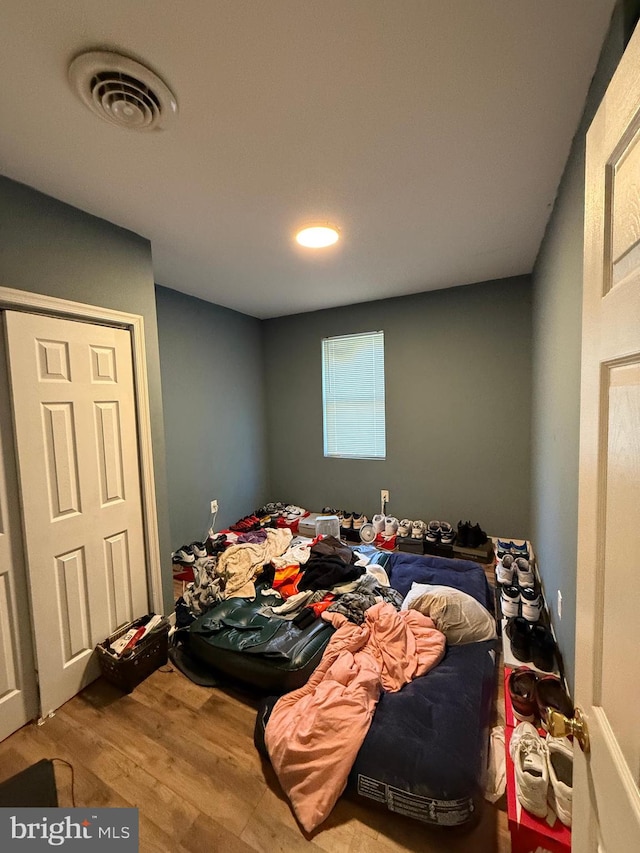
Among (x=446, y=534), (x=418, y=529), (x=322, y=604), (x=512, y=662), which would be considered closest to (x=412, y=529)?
(x=418, y=529)

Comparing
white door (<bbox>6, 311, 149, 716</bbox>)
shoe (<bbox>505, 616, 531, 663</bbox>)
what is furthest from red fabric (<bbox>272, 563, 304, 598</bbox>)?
shoe (<bbox>505, 616, 531, 663</bbox>)

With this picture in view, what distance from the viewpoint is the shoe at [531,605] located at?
2.00 m

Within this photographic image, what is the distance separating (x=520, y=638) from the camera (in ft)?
5.76

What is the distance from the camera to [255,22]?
902mm

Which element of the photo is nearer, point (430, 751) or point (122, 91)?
point (122, 91)

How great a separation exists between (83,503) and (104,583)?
1.58 feet

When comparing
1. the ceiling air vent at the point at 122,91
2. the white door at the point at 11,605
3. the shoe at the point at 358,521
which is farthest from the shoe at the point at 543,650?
the ceiling air vent at the point at 122,91

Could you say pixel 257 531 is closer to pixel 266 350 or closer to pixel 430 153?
pixel 266 350

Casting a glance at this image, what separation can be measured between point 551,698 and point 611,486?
1403mm

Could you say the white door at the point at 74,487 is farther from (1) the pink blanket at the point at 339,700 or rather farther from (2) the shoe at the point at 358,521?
(2) the shoe at the point at 358,521

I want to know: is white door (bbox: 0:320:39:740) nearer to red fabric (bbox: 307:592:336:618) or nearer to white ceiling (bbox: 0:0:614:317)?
white ceiling (bbox: 0:0:614:317)

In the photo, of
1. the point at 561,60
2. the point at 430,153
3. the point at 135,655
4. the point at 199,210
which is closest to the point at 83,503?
the point at 135,655

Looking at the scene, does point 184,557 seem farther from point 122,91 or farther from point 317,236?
point 122,91

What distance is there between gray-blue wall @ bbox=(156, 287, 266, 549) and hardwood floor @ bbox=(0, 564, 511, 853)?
1.57 m
